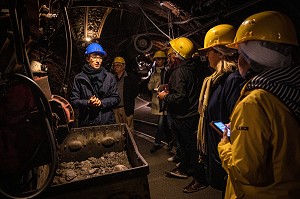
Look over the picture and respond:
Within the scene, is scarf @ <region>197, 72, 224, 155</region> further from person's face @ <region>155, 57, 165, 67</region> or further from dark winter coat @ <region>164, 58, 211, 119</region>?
person's face @ <region>155, 57, 165, 67</region>

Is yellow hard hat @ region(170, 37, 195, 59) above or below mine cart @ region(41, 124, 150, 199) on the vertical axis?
above

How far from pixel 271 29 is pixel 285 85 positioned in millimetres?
433

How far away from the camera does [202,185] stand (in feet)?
12.8

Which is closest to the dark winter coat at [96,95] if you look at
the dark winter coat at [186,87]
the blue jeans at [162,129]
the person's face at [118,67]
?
the dark winter coat at [186,87]

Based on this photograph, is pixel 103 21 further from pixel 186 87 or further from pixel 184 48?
pixel 186 87

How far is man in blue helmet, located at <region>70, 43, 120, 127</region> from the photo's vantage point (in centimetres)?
370

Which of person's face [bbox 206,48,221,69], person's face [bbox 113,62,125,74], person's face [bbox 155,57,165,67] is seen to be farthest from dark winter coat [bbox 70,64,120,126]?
person's face [bbox 155,57,165,67]

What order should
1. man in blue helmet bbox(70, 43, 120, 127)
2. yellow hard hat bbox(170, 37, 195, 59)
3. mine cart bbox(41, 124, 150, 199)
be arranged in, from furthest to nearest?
yellow hard hat bbox(170, 37, 195, 59)
man in blue helmet bbox(70, 43, 120, 127)
mine cart bbox(41, 124, 150, 199)

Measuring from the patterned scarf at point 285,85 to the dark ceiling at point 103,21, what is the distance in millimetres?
1482

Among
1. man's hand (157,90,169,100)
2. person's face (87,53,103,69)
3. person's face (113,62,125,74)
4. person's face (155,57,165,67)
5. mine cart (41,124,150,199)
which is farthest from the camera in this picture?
person's face (155,57,165,67)

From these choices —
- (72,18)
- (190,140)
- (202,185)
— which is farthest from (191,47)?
(72,18)

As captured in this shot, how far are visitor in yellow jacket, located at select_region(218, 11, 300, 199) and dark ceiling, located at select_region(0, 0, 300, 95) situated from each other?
1.44 m

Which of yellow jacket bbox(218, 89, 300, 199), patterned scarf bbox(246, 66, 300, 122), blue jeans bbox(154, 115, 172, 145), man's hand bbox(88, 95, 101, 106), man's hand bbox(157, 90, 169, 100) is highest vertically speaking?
patterned scarf bbox(246, 66, 300, 122)

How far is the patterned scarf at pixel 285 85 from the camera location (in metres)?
1.18
